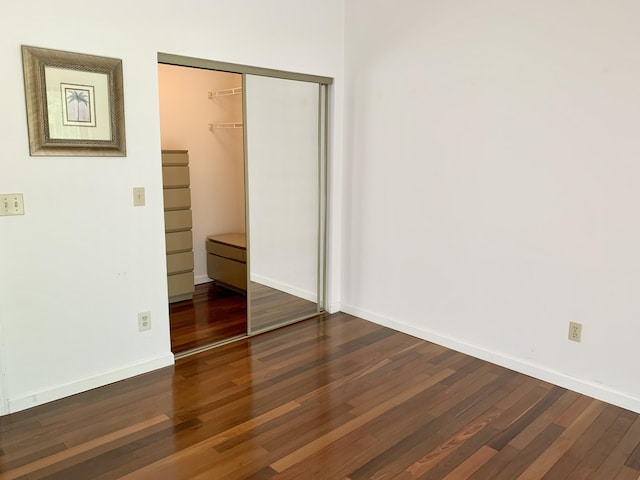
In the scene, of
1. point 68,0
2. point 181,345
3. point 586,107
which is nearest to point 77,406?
point 181,345

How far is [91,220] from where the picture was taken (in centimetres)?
288

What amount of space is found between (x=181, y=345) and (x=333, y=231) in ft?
5.26

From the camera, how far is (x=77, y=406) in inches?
110

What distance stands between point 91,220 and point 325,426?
1793 millimetres

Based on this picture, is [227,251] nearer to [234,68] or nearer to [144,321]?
[144,321]

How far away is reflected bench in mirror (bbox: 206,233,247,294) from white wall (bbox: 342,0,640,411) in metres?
1.21

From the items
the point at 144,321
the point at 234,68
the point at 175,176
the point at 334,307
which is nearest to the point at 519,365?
the point at 334,307

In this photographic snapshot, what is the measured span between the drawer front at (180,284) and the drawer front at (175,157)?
1060 millimetres

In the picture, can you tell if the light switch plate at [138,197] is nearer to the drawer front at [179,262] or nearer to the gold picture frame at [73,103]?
the gold picture frame at [73,103]

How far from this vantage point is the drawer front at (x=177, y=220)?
4.54m

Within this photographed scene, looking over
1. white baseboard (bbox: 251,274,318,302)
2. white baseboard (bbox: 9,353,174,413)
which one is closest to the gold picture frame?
white baseboard (bbox: 9,353,174,413)

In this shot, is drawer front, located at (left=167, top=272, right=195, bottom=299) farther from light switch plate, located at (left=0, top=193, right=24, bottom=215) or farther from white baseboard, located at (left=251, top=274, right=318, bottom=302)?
light switch plate, located at (left=0, top=193, right=24, bottom=215)

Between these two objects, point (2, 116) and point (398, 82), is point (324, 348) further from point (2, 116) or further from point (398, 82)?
point (2, 116)

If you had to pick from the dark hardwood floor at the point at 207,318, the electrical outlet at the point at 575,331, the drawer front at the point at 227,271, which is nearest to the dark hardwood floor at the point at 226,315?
the dark hardwood floor at the point at 207,318
